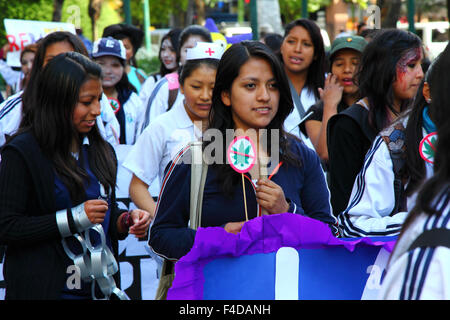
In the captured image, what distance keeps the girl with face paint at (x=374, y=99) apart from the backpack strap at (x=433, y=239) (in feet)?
6.80

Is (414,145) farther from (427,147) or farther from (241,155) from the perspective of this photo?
(241,155)

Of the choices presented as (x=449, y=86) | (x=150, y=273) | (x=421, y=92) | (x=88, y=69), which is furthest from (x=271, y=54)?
(x=150, y=273)

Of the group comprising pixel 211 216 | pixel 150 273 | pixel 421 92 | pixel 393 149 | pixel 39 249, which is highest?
pixel 421 92

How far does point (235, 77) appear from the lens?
3.12 m

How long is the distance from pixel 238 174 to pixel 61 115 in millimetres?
956

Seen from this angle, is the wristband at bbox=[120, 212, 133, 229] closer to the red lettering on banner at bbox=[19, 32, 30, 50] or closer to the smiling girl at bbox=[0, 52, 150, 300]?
the smiling girl at bbox=[0, 52, 150, 300]

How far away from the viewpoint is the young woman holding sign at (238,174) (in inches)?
115

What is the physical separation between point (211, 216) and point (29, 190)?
0.89m

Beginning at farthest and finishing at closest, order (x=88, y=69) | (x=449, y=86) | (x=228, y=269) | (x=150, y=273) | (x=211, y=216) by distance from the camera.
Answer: (x=150, y=273) < (x=88, y=69) < (x=211, y=216) < (x=228, y=269) < (x=449, y=86)

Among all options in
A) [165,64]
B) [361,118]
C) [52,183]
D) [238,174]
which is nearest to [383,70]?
[361,118]

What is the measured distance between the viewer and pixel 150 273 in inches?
200

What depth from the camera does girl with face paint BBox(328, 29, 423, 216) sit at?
362 centimetres

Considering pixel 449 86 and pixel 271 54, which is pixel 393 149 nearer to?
pixel 271 54

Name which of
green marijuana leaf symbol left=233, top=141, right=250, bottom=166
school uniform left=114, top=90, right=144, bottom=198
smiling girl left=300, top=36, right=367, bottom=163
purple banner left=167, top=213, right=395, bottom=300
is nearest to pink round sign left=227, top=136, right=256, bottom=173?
green marijuana leaf symbol left=233, top=141, right=250, bottom=166
